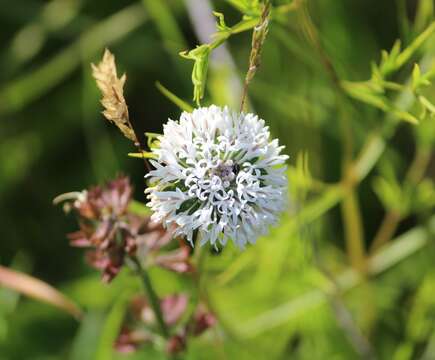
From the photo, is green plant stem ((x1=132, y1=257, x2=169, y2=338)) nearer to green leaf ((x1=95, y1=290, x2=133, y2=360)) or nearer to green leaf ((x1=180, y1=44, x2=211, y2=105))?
green leaf ((x1=95, y1=290, x2=133, y2=360))

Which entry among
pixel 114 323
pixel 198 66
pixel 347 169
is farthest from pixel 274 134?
pixel 198 66

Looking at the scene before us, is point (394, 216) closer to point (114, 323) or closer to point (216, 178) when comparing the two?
point (114, 323)

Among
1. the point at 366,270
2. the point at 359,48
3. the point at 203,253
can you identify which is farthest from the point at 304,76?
the point at 203,253

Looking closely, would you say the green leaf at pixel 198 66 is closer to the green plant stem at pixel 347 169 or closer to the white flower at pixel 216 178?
the white flower at pixel 216 178

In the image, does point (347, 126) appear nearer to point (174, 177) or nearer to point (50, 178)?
point (174, 177)

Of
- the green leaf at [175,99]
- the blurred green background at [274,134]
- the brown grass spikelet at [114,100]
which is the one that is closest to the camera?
the brown grass spikelet at [114,100]

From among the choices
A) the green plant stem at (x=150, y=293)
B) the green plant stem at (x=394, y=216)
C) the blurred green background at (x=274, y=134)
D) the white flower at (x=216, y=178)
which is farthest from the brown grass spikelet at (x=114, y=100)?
the green plant stem at (x=394, y=216)
